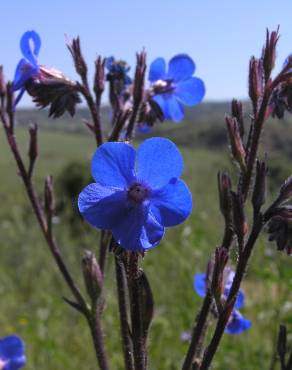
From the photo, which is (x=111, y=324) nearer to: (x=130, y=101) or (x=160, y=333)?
(x=160, y=333)

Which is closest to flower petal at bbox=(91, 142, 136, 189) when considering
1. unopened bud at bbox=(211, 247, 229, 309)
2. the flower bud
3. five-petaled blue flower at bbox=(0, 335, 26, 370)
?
unopened bud at bbox=(211, 247, 229, 309)

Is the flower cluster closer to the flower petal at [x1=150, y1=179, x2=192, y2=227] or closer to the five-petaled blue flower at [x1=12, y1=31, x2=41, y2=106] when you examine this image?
the five-petaled blue flower at [x1=12, y1=31, x2=41, y2=106]

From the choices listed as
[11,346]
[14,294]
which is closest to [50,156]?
[14,294]

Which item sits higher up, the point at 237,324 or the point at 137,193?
the point at 137,193

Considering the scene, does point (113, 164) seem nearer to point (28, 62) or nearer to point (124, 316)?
point (124, 316)

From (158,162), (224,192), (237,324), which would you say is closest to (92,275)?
(224,192)
